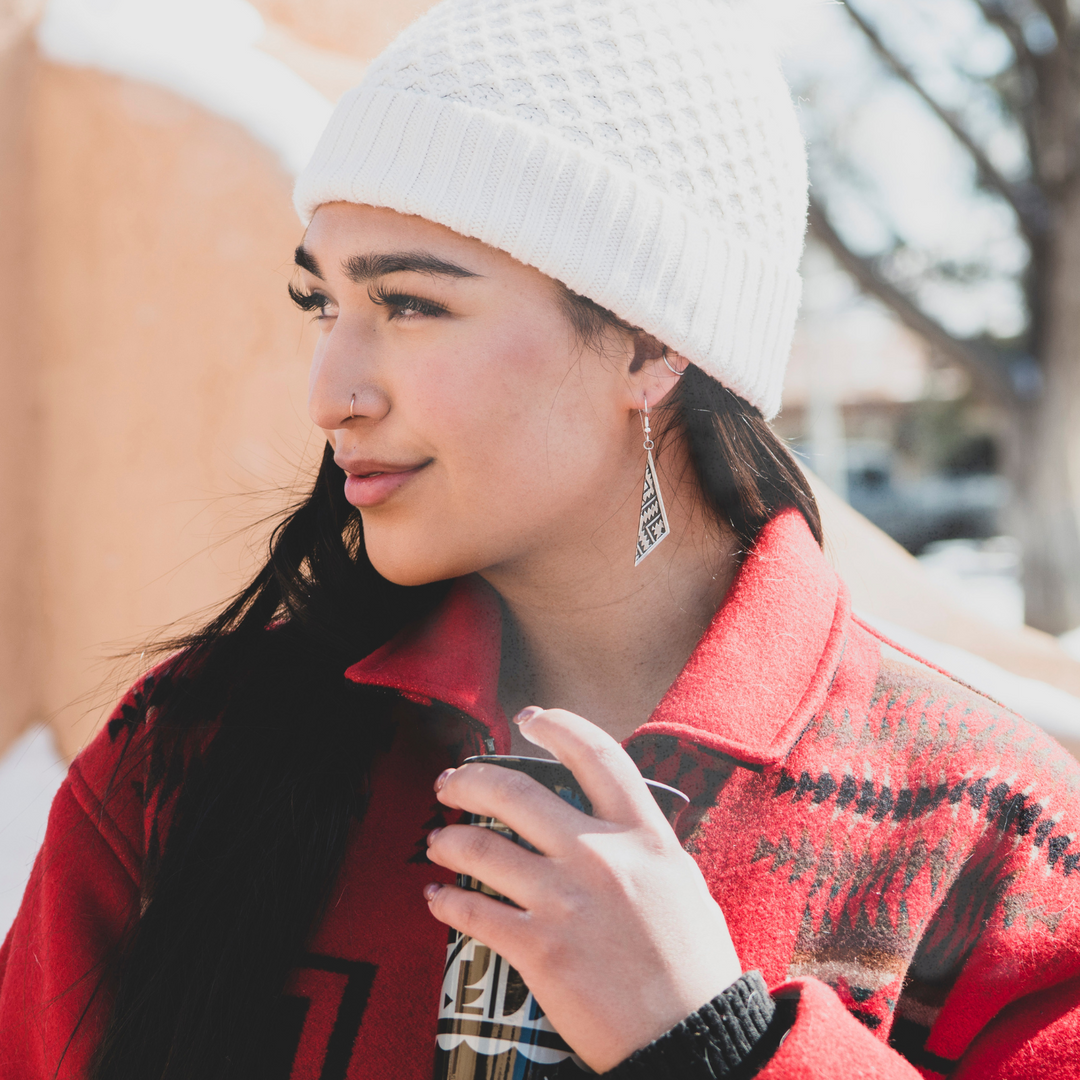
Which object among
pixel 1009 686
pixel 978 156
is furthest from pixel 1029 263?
pixel 1009 686

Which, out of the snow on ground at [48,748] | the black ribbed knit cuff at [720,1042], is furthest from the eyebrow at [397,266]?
the snow on ground at [48,748]

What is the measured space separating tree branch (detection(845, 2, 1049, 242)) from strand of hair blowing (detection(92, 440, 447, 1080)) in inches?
265

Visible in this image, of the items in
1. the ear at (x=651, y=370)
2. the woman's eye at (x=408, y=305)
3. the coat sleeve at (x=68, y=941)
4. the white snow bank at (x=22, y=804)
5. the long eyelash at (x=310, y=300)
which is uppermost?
the woman's eye at (x=408, y=305)

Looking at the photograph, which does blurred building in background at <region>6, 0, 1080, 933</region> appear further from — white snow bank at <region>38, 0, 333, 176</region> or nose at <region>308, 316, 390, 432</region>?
nose at <region>308, 316, 390, 432</region>

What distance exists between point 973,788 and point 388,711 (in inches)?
34.3

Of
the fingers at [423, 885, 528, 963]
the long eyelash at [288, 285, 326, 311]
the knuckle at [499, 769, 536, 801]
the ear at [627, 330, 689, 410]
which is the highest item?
the ear at [627, 330, 689, 410]

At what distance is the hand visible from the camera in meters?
1.05

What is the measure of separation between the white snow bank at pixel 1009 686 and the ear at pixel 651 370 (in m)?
2.22

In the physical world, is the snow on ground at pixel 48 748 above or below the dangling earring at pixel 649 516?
below

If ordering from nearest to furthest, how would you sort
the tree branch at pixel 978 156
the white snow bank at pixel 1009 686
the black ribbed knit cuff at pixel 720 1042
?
the black ribbed knit cuff at pixel 720 1042 < the white snow bank at pixel 1009 686 < the tree branch at pixel 978 156

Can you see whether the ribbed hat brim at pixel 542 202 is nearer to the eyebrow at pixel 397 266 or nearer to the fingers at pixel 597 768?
the eyebrow at pixel 397 266

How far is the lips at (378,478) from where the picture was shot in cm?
149

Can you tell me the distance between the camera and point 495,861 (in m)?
1.06

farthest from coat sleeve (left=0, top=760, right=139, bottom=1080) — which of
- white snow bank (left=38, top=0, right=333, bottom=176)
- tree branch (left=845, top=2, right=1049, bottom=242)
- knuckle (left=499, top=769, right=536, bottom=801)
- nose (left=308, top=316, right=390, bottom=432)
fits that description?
tree branch (left=845, top=2, right=1049, bottom=242)
